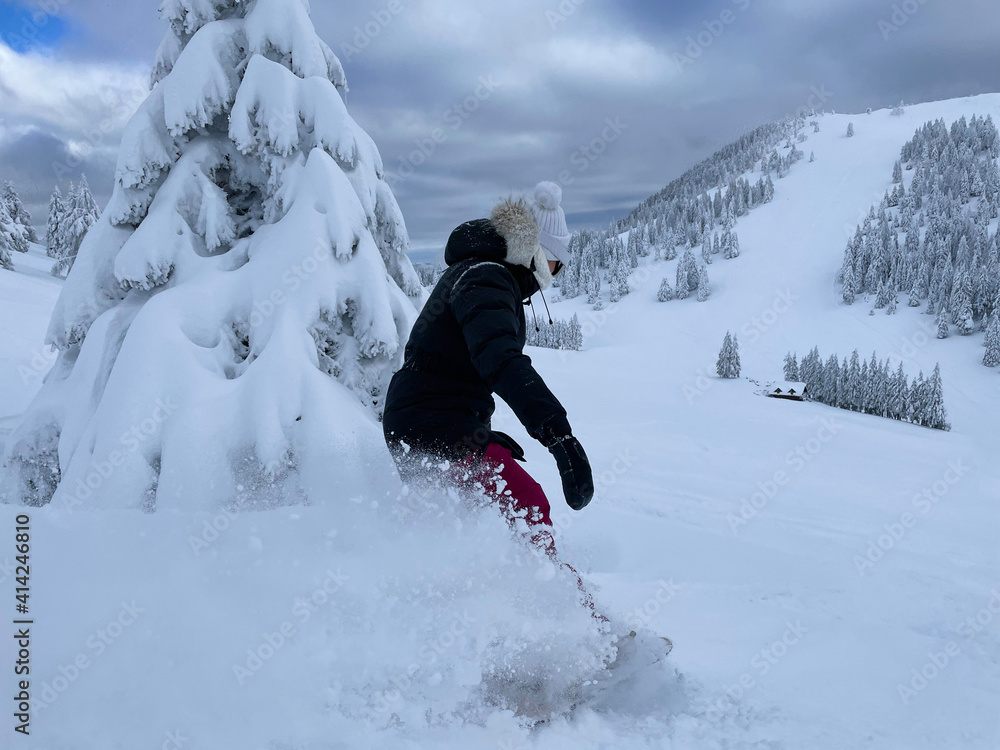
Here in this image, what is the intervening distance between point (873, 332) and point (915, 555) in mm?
85217

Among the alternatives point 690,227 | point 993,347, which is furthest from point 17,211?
point 690,227

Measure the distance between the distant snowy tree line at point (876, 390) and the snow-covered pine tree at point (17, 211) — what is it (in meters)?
76.6

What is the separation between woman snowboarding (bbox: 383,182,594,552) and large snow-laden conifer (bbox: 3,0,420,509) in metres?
2.24

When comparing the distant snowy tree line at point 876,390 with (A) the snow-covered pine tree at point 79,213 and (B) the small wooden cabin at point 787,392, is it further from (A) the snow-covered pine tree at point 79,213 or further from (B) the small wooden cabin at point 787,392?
(A) the snow-covered pine tree at point 79,213

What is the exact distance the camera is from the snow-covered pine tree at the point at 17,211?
1778 inches

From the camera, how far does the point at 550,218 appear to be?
317 centimetres

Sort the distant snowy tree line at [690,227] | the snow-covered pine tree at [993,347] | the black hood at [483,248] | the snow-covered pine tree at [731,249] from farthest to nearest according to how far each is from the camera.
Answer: the snow-covered pine tree at [731,249], the distant snowy tree line at [690,227], the snow-covered pine tree at [993,347], the black hood at [483,248]

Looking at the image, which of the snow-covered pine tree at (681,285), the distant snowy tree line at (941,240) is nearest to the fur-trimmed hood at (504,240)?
the distant snowy tree line at (941,240)

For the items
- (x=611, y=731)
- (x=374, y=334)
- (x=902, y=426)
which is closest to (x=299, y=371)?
(x=374, y=334)

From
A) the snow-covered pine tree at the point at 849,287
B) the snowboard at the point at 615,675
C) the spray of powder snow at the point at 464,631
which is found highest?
the snow-covered pine tree at the point at 849,287

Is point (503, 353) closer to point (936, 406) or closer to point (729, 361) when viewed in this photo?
point (936, 406)

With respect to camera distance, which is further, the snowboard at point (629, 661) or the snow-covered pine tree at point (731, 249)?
the snow-covered pine tree at point (731, 249)

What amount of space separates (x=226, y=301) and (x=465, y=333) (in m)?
4.66

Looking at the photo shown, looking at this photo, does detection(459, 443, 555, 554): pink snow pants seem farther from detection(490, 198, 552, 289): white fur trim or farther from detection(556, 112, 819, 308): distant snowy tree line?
detection(556, 112, 819, 308): distant snowy tree line
